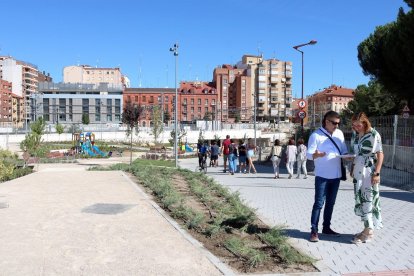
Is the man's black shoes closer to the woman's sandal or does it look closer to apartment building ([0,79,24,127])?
the woman's sandal

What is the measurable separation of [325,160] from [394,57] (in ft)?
68.8

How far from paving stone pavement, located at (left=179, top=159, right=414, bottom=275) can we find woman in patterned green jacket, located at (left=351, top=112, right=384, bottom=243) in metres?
0.32

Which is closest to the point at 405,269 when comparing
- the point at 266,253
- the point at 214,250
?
the point at 266,253

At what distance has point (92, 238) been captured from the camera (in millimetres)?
6707

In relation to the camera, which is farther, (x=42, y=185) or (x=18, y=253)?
(x=42, y=185)

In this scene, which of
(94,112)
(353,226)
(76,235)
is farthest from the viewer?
(94,112)

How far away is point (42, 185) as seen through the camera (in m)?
13.9

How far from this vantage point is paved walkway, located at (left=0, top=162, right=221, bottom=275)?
5.25 m

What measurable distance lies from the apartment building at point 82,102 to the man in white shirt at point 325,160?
11480cm

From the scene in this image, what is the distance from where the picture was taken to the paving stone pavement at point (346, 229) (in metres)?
5.38

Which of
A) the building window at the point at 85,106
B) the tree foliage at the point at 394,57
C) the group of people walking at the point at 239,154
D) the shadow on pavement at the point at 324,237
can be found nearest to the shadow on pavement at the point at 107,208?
the shadow on pavement at the point at 324,237

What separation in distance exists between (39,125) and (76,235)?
67.1 feet

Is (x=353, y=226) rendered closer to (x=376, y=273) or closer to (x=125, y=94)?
(x=376, y=273)

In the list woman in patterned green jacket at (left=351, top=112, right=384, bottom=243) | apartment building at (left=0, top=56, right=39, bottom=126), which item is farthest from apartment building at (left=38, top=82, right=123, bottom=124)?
woman in patterned green jacket at (left=351, top=112, right=384, bottom=243)
